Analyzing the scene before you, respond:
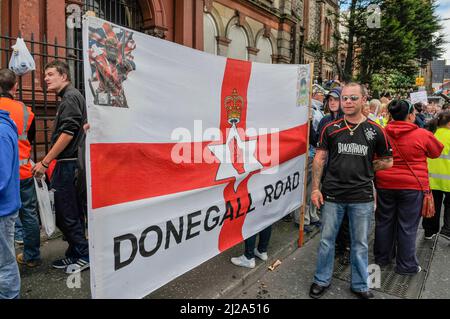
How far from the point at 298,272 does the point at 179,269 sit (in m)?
1.73

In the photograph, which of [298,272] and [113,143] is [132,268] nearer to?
[113,143]

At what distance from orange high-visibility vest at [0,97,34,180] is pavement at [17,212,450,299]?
1074 millimetres

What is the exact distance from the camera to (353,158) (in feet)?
11.0

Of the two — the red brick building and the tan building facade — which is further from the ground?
the tan building facade

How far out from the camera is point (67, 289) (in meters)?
3.36

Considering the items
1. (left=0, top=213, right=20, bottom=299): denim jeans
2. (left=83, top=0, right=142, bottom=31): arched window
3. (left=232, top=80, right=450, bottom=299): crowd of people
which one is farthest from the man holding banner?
(left=83, top=0, right=142, bottom=31): arched window

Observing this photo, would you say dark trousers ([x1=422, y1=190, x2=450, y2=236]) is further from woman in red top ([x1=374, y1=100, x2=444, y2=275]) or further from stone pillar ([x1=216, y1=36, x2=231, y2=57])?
stone pillar ([x1=216, y1=36, x2=231, y2=57])

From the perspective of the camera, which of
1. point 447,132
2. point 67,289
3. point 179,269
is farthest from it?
point 447,132

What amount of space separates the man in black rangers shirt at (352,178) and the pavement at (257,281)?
0.29m

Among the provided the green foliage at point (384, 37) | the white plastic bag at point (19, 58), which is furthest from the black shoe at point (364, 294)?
the green foliage at point (384, 37)

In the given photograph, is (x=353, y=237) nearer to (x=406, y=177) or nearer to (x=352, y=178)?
(x=352, y=178)

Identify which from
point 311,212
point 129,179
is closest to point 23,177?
point 129,179

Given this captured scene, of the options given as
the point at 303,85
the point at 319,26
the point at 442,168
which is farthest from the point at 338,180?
the point at 319,26

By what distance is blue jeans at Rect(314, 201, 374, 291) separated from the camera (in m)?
3.40
